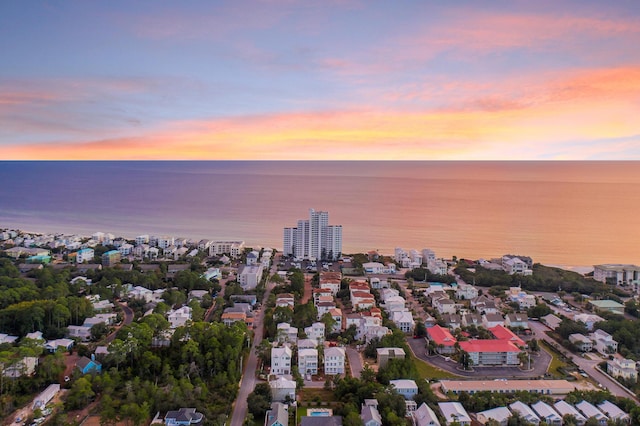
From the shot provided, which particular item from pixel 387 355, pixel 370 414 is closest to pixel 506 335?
pixel 387 355

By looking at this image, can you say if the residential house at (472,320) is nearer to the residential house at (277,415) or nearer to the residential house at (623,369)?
the residential house at (623,369)

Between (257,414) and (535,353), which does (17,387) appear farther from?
(535,353)

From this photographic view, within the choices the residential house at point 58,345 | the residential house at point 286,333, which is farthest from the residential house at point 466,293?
the residential house at point 58,345

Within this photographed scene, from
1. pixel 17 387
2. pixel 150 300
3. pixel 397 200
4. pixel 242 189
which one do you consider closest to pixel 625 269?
pixel 150 300

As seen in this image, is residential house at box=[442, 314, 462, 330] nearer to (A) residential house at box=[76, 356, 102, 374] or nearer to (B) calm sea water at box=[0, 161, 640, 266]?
(A) residential house at box=[76, 356, 102, 374]

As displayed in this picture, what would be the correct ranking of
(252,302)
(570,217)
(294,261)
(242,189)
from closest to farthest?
(252,302) < (294,261) < (570,217) < (242,189)

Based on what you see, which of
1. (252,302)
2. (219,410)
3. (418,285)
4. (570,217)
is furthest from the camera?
(570,217)

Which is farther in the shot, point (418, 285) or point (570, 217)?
point (570, 217)
